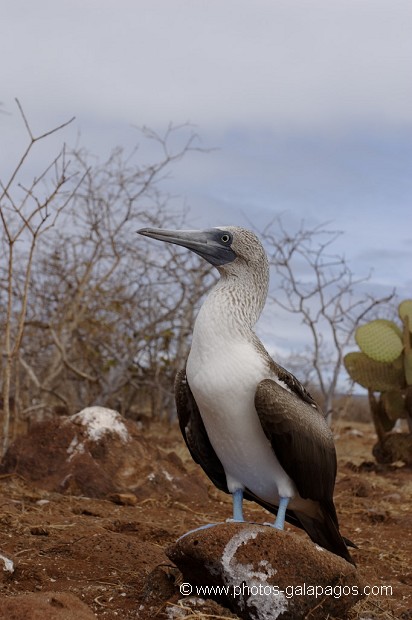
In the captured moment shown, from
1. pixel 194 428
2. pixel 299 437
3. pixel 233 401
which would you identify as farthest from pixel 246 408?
pixel 194 428

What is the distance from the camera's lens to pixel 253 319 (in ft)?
11.4

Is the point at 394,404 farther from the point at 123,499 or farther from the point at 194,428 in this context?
the point at 194,428

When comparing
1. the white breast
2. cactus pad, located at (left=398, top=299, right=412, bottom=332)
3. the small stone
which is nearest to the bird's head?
the white breast

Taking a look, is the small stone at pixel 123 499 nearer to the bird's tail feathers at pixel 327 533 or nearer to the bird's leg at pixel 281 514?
the bird's tail feathers at pixel 327 533

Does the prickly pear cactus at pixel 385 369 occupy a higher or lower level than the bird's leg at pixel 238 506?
higher

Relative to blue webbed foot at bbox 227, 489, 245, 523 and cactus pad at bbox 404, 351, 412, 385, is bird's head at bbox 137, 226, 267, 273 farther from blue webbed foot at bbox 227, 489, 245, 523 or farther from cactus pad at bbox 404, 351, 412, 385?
cactus pad at bbox 404, 351, 412, 385

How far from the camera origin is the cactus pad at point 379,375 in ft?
30.1

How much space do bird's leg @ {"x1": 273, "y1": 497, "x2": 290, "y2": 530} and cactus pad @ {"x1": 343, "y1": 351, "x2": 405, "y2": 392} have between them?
19.5 feet

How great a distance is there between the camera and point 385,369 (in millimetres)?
9234

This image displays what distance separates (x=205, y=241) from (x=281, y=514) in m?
1.20

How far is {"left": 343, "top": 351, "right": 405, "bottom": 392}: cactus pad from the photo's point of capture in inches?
361

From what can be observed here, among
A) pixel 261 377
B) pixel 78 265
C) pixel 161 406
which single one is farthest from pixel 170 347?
pixel 261 377

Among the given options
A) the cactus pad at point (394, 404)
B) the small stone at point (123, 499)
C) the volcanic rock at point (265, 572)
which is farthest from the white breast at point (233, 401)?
the cactus pad at point (394, 404)

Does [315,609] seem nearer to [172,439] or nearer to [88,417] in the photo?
[88,417]
